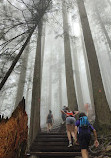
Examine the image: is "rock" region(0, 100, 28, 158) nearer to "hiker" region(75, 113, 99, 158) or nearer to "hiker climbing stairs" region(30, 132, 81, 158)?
"hiker" region(75, 113, 99, 158)

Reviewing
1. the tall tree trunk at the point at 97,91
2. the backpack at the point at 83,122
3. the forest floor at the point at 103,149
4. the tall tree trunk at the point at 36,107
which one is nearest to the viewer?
the backpack at the point at 83,122

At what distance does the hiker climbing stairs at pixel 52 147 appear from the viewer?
3576 millimetres

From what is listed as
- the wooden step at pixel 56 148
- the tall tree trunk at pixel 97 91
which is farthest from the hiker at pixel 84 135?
the tall tree trunk at pixel 97 91

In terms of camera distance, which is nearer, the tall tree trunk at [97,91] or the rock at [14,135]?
the rock at [14,135]

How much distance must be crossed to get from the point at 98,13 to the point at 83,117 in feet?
54.1

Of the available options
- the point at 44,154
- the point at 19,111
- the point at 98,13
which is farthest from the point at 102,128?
the point at 98,13

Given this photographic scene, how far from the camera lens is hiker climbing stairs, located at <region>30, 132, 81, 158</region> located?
3576 millimetres

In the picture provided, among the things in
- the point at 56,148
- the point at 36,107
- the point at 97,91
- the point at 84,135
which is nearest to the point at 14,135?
the point at 84,135

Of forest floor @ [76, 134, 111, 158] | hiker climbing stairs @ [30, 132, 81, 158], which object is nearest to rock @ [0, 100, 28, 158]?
hiker climbing stairs @ [30, 132, 81, 158]

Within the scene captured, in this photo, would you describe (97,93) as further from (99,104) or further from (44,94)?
(44,94)

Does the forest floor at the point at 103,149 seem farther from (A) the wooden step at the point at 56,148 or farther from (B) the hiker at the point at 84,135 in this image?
(B) the hiker at the point at 84,135

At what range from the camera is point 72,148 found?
3992mm

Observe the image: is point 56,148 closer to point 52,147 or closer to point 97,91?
point 52,147

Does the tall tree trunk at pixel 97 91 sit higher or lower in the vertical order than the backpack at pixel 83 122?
higher
